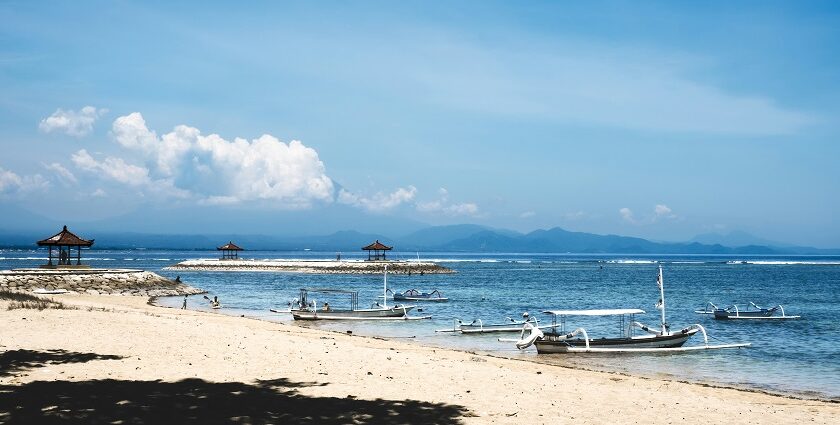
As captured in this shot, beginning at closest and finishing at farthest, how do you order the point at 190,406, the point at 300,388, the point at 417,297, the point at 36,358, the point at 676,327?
the point at 190,406, the point at 300,388, the point at 36,358, the point at 676,327, the point at 417,297

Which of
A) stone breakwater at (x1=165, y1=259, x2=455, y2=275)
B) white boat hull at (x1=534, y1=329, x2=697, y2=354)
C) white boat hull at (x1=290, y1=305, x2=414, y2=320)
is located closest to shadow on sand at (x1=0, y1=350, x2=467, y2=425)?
white boat hull at (x1=534, y1=329, x2=697, y2=354)

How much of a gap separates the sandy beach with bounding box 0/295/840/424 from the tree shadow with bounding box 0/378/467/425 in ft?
0.08

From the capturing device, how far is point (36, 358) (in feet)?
55.6

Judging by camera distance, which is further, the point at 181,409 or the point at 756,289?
the point at 756,289

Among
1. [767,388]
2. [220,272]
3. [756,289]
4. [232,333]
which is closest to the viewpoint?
[767,388]

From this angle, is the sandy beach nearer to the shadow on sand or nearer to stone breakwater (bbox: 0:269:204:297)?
the shadow on sand

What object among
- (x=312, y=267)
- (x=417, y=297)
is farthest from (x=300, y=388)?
(x=312, y=267)

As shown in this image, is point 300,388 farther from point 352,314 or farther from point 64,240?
point 64,240

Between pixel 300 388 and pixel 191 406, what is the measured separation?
278 cm

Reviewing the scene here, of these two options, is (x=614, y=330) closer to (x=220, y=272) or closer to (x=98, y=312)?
(x=98, y=312)

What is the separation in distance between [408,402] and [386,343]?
15.0 meters

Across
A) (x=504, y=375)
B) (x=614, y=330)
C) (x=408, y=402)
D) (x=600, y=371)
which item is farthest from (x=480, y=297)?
(x=408, y=402)

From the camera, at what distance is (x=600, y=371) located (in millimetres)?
23016

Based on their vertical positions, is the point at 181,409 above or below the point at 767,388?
above
